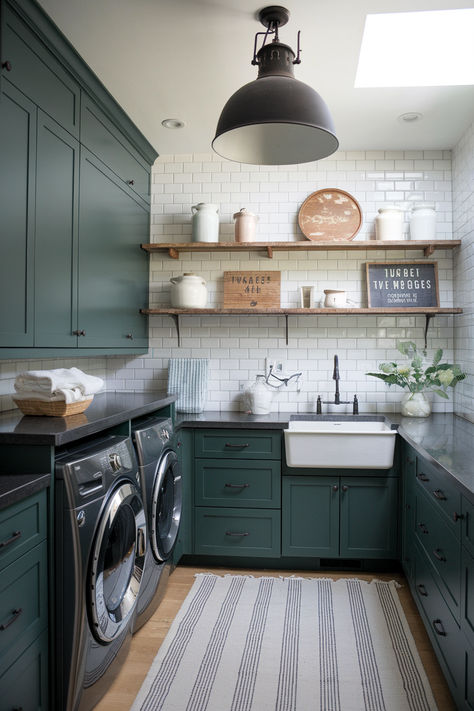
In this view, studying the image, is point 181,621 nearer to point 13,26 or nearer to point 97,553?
point 97,553

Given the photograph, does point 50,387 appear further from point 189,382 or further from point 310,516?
point 310,516

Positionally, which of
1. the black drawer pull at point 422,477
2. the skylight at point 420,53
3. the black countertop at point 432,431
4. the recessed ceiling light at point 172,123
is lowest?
the black drawer pull at point 422,477

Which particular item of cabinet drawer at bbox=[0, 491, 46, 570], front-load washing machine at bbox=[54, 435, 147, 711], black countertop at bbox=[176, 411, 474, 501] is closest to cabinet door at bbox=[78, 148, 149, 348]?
black countertop at bbox=[176, 411, 474, 501]

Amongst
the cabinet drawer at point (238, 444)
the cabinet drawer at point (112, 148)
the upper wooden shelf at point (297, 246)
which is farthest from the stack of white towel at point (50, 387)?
the upper wooden shelf at point (297, 246)

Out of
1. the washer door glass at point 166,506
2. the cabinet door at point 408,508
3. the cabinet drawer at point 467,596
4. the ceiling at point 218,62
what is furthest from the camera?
the cabinet door at point 408,508

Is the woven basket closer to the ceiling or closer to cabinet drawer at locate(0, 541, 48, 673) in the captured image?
cabinet drawer at locate(0, 541, 48, 673)

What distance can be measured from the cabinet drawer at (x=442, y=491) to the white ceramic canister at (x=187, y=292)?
1762 mm

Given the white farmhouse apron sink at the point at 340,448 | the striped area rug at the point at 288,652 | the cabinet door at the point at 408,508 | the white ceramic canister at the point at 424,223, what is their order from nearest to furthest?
the striped area rug at the point at 288,652, the cabinet door at the point at 408,508, the white farmhouse apron sink at the point at 340,448, the white ceramic canister at the point at 424,223

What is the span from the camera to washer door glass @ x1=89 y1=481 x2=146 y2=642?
188cm

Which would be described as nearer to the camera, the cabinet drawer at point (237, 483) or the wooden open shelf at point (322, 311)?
the cabinet drawer at point (237, 483)

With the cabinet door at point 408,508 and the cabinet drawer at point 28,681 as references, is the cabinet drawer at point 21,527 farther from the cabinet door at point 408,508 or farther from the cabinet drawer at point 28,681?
the cabinet door at point 408,508

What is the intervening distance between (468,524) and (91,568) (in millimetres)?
1274

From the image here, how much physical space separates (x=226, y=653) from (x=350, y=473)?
4.10 ft

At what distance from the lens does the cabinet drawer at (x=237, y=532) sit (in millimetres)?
3252
